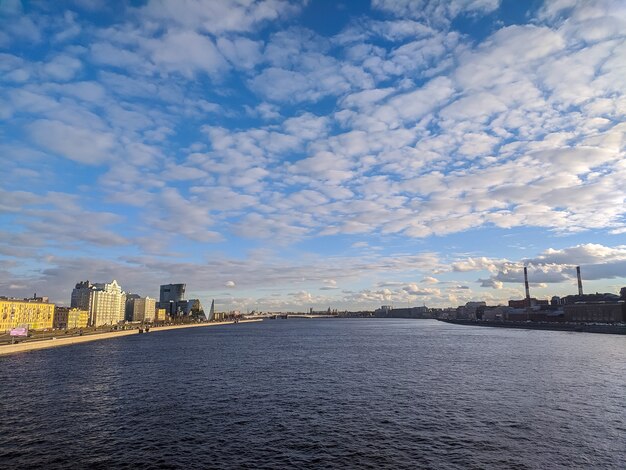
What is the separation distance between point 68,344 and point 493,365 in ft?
452

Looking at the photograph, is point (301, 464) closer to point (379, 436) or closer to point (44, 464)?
point (379, 436)

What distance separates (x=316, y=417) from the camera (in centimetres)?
4434

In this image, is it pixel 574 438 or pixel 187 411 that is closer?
pixel 574 438

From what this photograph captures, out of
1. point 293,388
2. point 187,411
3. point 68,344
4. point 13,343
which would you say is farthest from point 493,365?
point 68,344

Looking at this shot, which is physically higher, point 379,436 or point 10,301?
point 10,301

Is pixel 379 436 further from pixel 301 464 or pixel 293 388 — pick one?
pixel 293 388

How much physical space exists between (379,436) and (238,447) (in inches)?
492

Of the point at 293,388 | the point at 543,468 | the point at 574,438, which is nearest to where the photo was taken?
the point at 543,468

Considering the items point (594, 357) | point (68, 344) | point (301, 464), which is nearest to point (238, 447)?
point (301, 464)

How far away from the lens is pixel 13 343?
11706cm

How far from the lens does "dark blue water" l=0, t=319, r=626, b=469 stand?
109 ft

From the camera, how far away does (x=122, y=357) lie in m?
105

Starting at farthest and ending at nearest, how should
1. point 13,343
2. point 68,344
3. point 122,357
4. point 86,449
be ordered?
point 68,344
point 13,343
point 122,357
point 86,449

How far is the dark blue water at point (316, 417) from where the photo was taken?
109 feet
